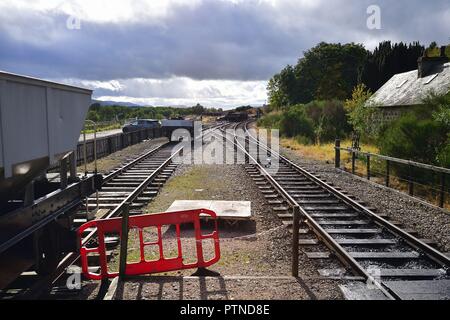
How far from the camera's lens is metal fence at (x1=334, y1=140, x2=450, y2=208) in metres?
11.3

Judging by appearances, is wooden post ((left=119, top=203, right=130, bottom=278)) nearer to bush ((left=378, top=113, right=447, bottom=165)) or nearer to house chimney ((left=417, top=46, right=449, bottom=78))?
bush ((left=378, top=113, right=447, bottom=165))

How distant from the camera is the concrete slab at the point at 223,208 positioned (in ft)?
28.6

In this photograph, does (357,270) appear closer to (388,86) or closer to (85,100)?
(85,100)

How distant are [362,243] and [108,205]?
5.50 metres

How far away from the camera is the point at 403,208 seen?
10141mm

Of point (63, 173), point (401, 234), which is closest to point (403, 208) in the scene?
point (401, 234)

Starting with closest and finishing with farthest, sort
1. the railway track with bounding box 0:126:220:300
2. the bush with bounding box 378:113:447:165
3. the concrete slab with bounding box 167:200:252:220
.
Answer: the railway track with bounding box 0:126:220:300
the concrete slab with bounding box 167:200:252:220
the bush with bounding box 378:113:447:165

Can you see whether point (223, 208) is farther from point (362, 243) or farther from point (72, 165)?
point (72, 165)

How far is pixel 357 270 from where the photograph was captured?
612 centimetres

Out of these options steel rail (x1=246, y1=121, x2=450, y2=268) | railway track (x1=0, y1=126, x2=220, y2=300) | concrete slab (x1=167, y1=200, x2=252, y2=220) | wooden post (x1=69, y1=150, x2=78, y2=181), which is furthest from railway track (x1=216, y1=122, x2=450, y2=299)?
wooden post (x1=69, y1=150, x2=78, y2=181)

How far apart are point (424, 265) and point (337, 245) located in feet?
4.18

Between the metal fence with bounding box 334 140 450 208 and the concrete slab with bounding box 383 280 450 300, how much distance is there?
5.11 m

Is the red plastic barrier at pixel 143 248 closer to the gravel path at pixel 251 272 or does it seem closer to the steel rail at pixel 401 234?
the gravel path at pixel 251 272
